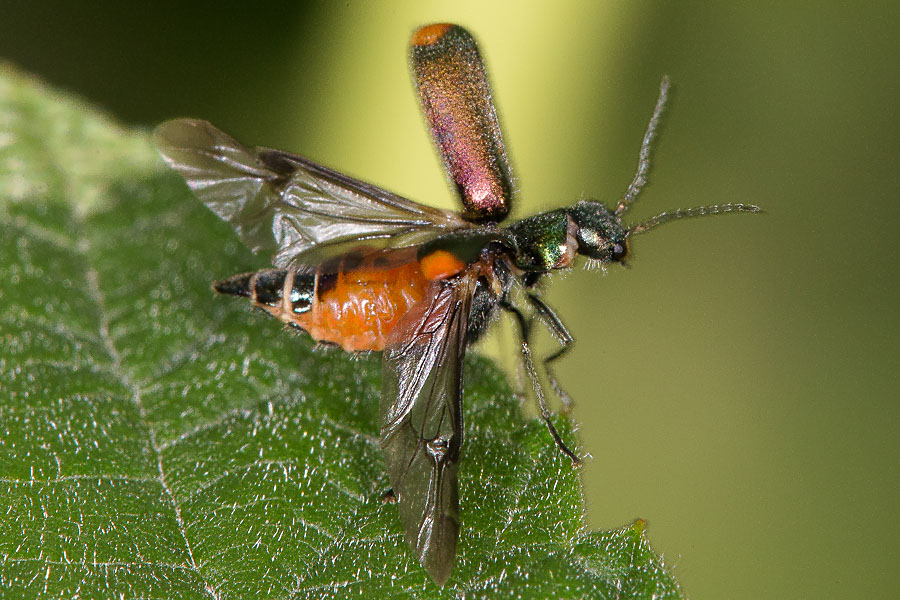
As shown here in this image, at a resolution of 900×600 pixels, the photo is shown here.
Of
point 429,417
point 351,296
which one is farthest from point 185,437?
point 429,417

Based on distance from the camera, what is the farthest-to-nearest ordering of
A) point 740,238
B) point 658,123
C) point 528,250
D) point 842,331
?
1. point 740,238
2. point 842,331
3. point 658,123
4. point 528,250

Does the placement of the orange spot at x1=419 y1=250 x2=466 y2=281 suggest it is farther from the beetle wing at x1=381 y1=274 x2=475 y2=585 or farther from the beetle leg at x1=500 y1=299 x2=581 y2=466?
the beetle leg at x1=500 y1=299 x2=581 y2=466

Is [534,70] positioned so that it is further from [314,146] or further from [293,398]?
[293,398]

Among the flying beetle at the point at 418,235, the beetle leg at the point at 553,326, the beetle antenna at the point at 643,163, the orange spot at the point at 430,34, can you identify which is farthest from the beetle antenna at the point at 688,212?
the orange spot at the point at 430,34

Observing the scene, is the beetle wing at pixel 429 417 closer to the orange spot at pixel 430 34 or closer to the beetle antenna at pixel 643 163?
the beetle antenna at pixel 643 163

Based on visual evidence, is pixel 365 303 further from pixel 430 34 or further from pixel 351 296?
pixel 430 34

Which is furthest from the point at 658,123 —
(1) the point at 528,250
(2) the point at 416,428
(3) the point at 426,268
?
(2) the point at 416,428
